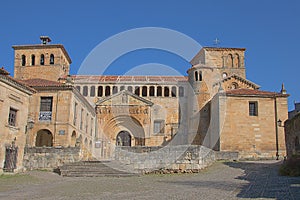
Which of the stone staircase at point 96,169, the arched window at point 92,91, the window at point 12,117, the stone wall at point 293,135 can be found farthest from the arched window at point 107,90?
the stone wall at point 293,135

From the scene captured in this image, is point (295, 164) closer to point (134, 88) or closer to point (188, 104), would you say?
point (188, 104)

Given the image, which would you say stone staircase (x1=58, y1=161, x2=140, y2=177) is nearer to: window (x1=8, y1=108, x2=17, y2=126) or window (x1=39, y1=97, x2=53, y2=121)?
window (x1=8, y1=108, x2=17, y2=126)

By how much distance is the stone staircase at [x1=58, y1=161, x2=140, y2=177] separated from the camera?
53.9ft

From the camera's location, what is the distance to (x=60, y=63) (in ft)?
123

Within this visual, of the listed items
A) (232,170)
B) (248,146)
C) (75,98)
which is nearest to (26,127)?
(75,98)

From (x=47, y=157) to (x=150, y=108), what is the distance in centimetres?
1695

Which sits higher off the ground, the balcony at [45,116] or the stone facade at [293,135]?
the balcony at [45,116]

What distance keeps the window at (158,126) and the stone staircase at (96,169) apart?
17975 mm

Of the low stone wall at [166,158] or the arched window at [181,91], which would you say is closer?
the low stone wall at [166,158]

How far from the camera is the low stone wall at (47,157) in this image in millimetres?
19047

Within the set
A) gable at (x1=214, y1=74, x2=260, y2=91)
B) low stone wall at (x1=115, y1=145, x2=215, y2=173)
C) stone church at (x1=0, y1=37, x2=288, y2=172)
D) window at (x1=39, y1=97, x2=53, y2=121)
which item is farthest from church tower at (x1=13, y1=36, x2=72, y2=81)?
low stone wall at (x1=115, y1=145, x2=215, y2=173)

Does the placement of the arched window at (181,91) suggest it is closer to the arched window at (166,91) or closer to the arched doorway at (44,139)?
the arched window at (166,91)

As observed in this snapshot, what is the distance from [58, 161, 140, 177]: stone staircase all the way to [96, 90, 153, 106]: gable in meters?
16.8

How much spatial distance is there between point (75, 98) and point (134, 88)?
13.0 metres
